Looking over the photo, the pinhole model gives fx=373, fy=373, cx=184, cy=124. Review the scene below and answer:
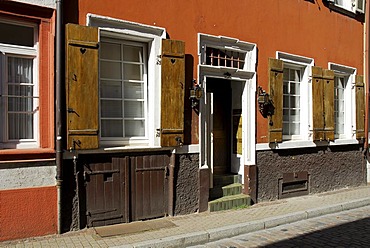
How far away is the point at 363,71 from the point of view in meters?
11.0

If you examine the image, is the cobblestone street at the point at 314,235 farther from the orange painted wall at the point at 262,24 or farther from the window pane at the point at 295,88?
the window pane at the point at 295,88

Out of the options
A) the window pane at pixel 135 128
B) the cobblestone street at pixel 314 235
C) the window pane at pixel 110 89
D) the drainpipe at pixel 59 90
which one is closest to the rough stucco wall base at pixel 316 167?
the cobblestone street at pixel 314 235

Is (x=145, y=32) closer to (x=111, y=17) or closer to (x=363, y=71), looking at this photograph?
(x=111, y=17)

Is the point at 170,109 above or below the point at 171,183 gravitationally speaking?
above

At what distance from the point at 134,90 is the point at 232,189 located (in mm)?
2966

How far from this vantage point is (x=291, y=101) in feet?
29.9

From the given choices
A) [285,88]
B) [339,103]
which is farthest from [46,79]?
[339,103]

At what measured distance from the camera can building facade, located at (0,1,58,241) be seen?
16.8 feet

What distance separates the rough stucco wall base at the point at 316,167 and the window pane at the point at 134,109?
292 cm

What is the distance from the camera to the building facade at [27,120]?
5109 mm

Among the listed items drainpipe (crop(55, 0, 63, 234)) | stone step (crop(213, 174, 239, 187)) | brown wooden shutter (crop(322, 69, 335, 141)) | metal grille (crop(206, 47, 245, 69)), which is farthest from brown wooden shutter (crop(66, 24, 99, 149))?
brown wooden shutter (crop(322, 69, 335, 141))

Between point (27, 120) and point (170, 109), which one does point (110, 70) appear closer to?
point (170, 109)

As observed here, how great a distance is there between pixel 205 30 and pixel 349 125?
225 inches

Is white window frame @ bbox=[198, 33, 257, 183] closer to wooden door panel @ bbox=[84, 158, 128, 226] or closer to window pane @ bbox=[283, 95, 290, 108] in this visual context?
window pane @ bbox=[283, 95, 290, 108]
